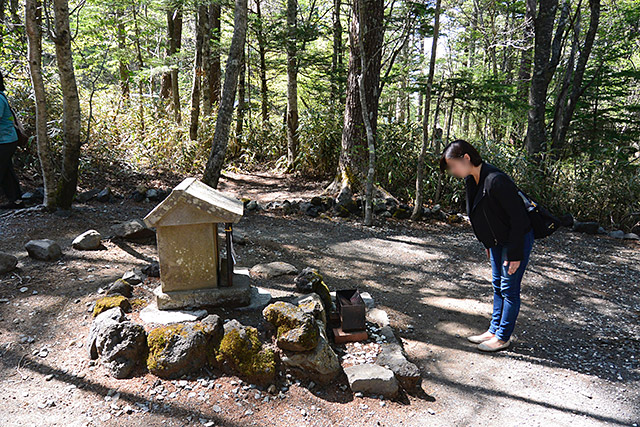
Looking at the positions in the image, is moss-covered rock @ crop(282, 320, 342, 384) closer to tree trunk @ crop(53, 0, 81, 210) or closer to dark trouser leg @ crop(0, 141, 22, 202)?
tree trunk @ crop(53, 0, 81, 210)

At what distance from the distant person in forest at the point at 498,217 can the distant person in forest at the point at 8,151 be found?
590cm

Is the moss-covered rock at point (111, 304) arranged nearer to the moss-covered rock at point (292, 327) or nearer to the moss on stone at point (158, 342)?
the moss on stone at point (158, 342)

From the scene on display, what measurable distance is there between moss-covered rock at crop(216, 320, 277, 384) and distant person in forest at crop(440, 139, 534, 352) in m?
1.89

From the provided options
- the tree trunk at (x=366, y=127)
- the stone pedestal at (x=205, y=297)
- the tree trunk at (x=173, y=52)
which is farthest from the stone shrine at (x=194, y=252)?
the tree trunk at (x=173, y=52)

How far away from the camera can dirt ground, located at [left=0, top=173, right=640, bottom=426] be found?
2.79 metres

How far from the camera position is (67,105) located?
18.8ft

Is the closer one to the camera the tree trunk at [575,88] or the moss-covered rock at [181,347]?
the moss-covered rock at [181,347]

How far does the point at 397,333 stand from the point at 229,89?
4.64m

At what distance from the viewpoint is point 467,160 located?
3299 mm

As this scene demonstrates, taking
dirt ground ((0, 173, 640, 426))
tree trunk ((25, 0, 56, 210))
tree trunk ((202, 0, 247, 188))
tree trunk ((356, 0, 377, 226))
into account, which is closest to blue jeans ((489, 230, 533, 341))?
dirt ground ((0, 173, 640, 426))

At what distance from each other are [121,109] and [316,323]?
9.72m

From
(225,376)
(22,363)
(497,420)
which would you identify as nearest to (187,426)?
(225,376)

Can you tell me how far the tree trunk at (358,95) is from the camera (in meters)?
7.66

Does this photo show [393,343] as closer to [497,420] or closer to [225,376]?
[497,420]
